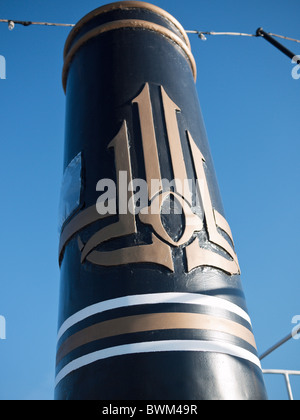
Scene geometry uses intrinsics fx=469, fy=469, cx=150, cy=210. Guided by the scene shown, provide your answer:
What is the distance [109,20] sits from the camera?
3.79 meters

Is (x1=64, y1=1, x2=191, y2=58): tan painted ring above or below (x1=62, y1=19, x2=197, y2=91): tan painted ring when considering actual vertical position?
above

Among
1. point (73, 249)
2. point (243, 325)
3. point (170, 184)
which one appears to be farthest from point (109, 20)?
point (243, 325)

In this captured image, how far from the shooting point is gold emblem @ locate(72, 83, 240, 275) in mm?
2699

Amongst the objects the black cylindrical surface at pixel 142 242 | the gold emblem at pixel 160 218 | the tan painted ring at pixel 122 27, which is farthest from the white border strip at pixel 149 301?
the tan painted ring at pixel 122 27

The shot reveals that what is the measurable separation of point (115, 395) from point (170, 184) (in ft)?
4.23

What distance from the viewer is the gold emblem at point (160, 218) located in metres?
2.70

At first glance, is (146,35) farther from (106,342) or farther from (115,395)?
(115,395)

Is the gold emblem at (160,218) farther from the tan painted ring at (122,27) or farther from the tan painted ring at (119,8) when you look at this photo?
the tan painted ring at (119,8)

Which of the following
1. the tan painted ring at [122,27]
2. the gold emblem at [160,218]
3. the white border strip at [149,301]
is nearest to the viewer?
the white border strip at [149,301]

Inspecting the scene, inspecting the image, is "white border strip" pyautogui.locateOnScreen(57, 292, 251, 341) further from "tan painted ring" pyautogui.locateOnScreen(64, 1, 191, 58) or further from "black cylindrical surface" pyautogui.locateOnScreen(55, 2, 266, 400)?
"tan painted ring" pyautogui.locateOnScreen(64, 1, 191, 58)

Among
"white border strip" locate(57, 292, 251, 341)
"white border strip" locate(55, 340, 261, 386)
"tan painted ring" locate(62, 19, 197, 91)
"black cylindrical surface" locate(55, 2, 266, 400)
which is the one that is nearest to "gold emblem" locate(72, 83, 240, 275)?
"black cylindrical surface" locate(55, 2, 266, 400)

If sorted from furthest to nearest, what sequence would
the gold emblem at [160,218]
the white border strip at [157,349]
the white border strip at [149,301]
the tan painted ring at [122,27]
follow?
the tan painted ring at [122,27] → the gold emblem at [160,218] → the white border strip at [149,301] → the white border strip at [157,349]

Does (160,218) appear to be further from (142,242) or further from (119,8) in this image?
(119,8)

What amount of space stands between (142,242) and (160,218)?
0.19 meters
